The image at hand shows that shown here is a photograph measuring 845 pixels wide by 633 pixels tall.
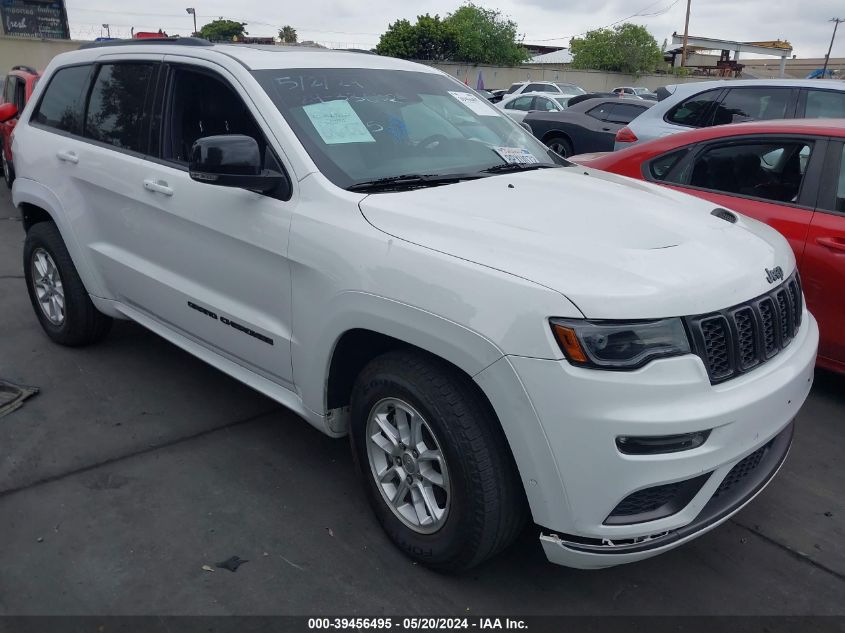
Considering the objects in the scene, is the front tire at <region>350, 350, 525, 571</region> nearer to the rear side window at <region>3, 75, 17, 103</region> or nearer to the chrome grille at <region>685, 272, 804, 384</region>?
the chrome grille at <region>685, 272, 804, 384</region>

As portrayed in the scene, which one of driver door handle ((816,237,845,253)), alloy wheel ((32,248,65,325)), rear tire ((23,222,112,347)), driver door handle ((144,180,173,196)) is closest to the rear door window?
driver door handle ((816,237,845,253))

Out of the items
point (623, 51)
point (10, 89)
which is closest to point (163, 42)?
point (10, 89)

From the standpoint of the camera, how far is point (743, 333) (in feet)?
7.84

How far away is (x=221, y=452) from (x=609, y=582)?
192cm

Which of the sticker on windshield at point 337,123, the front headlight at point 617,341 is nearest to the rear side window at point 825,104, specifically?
the sticker on windshield at point 337,123

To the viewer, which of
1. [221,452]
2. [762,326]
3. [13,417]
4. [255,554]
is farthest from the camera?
[13,417]

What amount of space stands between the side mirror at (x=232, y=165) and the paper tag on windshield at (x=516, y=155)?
3.65ft

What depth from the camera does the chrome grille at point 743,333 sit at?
2.26 m

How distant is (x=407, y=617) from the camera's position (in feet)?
8.29

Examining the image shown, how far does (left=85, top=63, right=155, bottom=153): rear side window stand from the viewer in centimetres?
380

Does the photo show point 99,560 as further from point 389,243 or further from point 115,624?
point 389,243

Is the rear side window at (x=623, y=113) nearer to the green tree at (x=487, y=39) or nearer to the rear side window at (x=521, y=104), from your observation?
the rear side window at (x=521, y=104)

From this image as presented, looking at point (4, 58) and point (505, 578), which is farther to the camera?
point (4, 58)

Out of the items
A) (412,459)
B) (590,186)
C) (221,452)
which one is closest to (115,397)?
(221,452)
